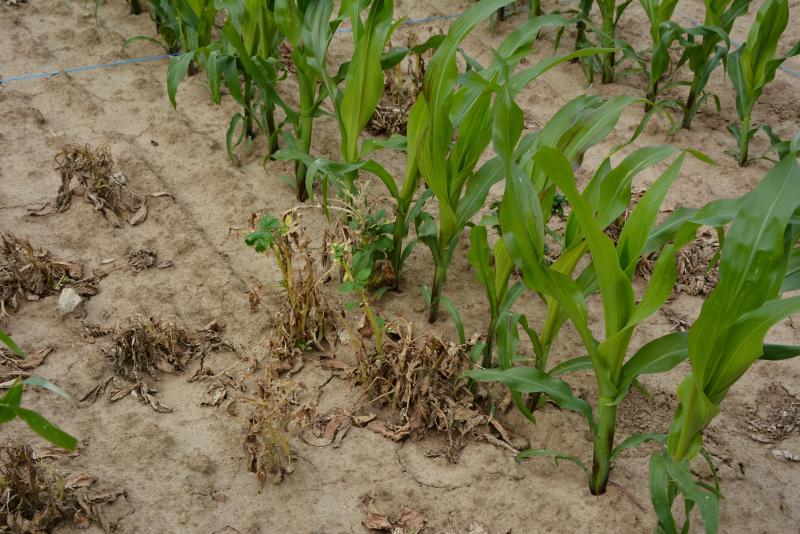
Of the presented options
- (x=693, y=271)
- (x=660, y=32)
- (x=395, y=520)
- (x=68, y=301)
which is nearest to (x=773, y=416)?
(x=693, y=271)

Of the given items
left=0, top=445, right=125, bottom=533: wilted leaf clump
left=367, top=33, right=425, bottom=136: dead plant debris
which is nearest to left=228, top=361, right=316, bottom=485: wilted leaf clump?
left=0, top=445, right=125, bottom=533: wilted leaf clump

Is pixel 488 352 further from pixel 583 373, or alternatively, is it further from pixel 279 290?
pixel 279 290

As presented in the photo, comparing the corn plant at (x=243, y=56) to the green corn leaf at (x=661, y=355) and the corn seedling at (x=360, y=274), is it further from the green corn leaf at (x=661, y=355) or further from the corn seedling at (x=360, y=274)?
the green corn leaf at (x=661, y=355)

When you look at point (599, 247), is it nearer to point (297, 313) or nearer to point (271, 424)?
point (271, 424)

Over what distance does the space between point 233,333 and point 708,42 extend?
2.38m

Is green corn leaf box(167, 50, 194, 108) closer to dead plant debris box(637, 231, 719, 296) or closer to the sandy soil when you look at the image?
the sandy soil

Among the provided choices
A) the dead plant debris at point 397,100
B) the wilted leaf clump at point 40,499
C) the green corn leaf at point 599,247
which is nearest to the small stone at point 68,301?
the wilted leaf clump at point 40,499

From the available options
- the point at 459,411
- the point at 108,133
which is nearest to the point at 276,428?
the point at 459,411

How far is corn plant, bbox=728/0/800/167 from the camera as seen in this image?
3.35m

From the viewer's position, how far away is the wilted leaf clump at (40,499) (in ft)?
7.21

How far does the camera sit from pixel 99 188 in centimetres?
340

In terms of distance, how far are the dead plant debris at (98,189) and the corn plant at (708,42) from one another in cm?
241

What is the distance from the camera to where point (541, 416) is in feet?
8.60

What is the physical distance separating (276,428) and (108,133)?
2.03 m
